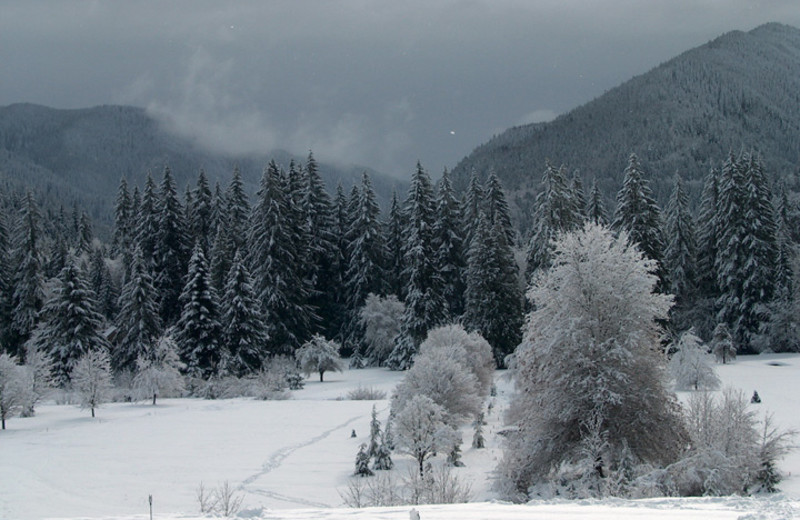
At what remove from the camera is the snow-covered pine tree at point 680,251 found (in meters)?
51.2

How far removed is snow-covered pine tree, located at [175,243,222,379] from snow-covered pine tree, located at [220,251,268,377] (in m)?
0.78

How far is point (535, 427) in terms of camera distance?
61.8 ft

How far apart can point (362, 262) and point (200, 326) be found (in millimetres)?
16050

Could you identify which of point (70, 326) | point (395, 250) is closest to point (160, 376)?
point (70, 326)

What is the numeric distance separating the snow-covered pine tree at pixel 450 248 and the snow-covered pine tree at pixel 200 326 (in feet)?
62.4

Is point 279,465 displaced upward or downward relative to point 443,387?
downward

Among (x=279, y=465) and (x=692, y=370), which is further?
(x=692, y=370)

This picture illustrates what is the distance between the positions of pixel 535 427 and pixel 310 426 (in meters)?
14.4

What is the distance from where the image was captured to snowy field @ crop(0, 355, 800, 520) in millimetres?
9883

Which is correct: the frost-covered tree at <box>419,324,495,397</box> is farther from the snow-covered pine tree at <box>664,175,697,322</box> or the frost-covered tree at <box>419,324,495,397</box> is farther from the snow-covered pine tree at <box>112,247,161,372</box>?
the snow-covered pine tree at <box>112,247,161,372</box>

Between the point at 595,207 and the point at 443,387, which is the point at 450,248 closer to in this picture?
the point at 595,207

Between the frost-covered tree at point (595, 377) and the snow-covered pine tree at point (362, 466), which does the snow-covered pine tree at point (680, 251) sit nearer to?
the frost-covered tree at point (595, 377)

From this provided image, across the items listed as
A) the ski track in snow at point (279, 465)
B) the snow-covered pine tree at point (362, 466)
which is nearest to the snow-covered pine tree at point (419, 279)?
the ski track in snow at point (279, 465)

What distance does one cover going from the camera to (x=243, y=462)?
2330 cm
